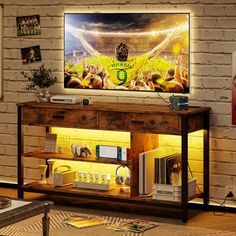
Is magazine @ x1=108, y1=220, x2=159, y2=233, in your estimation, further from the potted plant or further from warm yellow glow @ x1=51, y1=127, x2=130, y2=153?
the potted plant

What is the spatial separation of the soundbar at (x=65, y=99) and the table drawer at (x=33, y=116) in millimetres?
170

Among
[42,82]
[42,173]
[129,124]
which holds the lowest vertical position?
[42,173]

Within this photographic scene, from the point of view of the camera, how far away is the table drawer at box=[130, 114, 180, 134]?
6340 millimetres

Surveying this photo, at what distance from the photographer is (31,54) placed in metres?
7.45

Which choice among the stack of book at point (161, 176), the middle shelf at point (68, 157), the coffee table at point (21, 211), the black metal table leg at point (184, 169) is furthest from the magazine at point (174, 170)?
the coffee table at point (21, 211)

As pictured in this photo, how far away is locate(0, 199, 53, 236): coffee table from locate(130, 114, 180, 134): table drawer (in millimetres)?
1400

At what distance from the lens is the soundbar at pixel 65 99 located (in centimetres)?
693

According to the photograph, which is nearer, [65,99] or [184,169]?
[184,169]

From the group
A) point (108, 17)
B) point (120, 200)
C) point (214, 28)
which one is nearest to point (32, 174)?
point (120, 200)

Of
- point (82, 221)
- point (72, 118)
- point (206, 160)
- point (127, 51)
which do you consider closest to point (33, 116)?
point (72, 118)

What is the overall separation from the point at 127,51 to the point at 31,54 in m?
1.04

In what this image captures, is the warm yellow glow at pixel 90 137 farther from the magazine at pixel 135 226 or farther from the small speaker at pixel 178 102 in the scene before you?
the magazine at pixel 135 226

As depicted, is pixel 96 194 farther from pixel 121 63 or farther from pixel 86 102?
pixel 121 63

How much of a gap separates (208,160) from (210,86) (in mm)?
647
